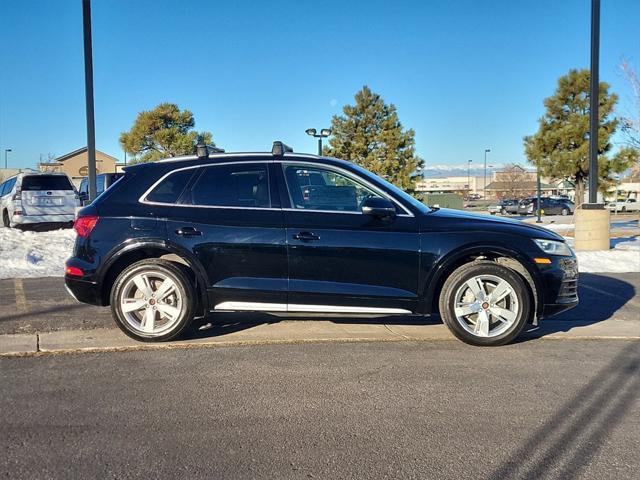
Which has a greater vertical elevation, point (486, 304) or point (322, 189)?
point (322, 189)

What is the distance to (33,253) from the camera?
10.9 m

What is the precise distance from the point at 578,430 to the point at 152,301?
11.9ft

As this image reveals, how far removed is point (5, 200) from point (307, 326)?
12.5m

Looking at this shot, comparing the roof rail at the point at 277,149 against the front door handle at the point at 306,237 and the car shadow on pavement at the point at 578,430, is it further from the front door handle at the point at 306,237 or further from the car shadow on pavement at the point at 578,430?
the car shadow on pavement at the point at 578,430

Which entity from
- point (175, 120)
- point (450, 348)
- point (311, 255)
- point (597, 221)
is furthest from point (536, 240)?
point (175, 120)

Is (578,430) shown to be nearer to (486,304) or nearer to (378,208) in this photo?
(486,304)

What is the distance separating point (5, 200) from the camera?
49.5 ft

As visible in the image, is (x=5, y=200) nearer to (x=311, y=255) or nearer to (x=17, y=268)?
(x=17, y=268)

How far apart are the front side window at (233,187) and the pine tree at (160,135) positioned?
2784 cm

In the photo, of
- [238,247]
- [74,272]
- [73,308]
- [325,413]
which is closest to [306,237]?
[238,247]

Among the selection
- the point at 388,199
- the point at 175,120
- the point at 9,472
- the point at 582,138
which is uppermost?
the point at 175,120

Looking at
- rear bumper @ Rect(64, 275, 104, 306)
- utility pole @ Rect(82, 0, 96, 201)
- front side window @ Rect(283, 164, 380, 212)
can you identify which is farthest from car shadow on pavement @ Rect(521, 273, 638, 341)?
utility pole @ Rect(82, 0, 96, 201)

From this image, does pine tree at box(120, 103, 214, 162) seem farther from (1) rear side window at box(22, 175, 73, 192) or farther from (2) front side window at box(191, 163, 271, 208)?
(2) front side window at box(191, 163, 271, 208)

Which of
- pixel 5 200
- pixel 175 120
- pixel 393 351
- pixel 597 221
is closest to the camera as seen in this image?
pixel 393 351
